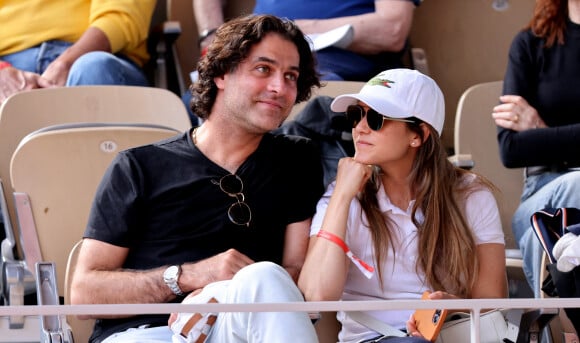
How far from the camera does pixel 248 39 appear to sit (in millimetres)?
2994

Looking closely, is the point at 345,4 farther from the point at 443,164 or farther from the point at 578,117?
the point at 443,164

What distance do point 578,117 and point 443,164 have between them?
889 millimetres

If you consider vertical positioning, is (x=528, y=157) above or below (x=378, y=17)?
below

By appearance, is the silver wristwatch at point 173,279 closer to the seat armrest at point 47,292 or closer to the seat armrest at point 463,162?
the seat armrest at point 47,292

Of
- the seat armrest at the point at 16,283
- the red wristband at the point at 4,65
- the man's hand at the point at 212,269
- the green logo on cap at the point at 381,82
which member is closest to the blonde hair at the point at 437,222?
the green logo on cap at the point at 381,82

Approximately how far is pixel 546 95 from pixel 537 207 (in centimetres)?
50

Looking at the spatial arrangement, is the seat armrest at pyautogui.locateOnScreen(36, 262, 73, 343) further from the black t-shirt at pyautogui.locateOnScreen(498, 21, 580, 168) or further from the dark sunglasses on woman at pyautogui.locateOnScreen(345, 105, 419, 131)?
the black t-shirt at pyautogui.locateOnScreen(498, 21, 580, 168)

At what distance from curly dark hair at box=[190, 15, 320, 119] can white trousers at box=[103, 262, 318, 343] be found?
2.48 feet

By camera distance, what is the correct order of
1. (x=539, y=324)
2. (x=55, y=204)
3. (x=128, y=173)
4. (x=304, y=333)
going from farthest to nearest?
(x=55, y=204) < (x=128, y=173) < (x=539, y=324) < (x=304, y=333)

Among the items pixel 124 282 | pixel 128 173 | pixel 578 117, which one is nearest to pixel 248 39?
pixel 128 173

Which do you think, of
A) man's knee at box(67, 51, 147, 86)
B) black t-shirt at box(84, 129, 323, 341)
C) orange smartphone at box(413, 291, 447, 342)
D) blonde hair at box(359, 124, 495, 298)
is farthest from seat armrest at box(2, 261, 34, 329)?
orange smartphone at box(413, 291, 447, 342)

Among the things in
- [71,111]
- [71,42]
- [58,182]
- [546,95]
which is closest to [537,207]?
[546,95]

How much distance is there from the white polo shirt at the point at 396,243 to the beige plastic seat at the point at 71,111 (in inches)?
42.0

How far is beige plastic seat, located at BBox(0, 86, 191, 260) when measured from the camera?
11.6ft
